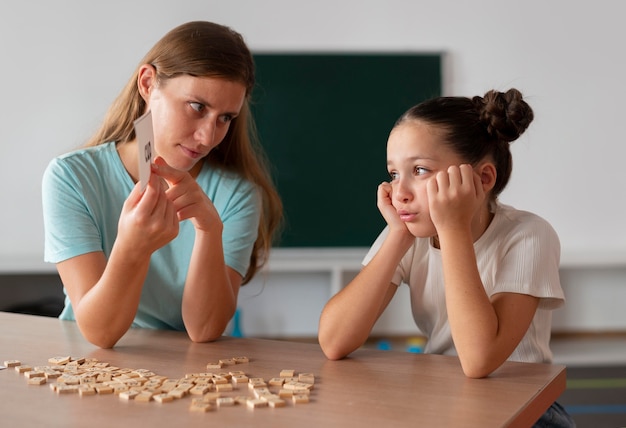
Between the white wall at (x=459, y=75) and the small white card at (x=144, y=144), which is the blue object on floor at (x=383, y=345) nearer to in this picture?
the white wall at (x=459, y=75)

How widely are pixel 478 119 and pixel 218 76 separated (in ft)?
1.90

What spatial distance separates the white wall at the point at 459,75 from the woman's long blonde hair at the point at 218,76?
5.52ft

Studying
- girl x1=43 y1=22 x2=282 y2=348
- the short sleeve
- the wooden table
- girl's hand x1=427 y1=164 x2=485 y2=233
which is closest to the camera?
the wooden table

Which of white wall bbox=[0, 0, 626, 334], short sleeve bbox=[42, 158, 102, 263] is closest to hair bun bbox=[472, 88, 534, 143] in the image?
short sleeve bbox=[42, 158, 102, 263]

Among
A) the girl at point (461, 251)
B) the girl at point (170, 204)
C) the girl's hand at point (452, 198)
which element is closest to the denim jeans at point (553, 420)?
the girl at point (461, 251)

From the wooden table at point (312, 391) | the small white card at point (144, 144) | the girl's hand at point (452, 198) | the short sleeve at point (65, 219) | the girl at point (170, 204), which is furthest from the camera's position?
the short sleeve at point (65, 219)

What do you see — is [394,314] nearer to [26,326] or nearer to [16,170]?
[16,170]

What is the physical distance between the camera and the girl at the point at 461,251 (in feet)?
4.70

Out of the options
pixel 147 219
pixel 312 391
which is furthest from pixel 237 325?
pixel 312 391

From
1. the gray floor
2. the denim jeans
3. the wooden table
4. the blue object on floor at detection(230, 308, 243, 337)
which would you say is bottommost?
the gray floor

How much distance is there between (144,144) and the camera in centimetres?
136

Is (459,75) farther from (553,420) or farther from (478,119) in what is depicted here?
(553,420)

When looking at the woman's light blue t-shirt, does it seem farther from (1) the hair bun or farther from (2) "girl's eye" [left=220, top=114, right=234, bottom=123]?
(1) the hair bun

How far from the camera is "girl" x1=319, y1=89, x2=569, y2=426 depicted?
143 centimetres
